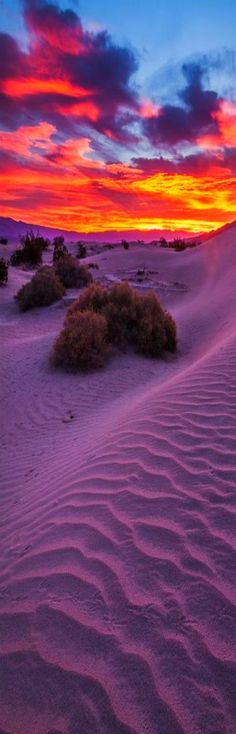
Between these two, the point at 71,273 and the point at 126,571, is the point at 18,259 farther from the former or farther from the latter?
the point at 126,571

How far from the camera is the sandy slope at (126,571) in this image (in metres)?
1.91

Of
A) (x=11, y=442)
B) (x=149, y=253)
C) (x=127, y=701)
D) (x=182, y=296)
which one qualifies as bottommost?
(x=11, y=442)

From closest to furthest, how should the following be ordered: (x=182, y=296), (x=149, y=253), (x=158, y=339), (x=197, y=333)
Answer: (x=158, y=339)
(x=197, y=333)
(x=182, y=296)
(x=149, y=253)

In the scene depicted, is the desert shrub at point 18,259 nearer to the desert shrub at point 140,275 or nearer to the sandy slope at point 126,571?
the desert shrub at point 140,275

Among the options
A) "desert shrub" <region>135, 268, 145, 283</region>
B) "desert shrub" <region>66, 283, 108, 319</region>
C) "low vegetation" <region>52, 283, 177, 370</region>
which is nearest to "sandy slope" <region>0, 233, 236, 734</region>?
"low vegetation" <region>52, 283, 177, 370</region>

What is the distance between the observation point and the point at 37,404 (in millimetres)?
7195

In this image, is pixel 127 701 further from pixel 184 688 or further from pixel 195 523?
pixel 195 523

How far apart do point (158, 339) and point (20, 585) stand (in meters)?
7.50

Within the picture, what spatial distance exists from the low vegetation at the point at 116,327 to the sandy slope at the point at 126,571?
3.12 m

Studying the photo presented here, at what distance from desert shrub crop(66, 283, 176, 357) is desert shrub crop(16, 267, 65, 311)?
16.6 feet

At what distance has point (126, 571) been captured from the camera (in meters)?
2.55

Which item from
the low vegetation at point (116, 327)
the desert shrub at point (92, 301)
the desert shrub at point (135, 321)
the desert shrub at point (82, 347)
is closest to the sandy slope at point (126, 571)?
the desert shrub at point (82, 347)

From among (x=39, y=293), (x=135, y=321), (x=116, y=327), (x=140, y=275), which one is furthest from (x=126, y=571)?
(x=140, y=275)

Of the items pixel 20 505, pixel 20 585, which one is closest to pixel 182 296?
pixel 20 505
